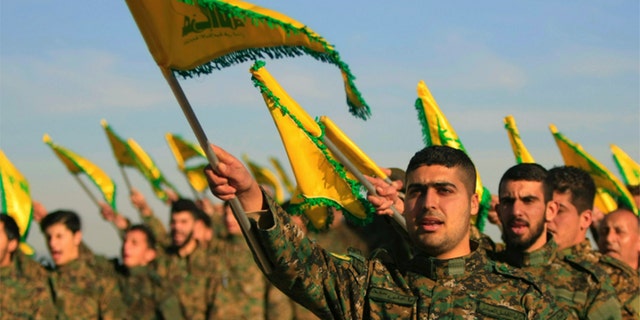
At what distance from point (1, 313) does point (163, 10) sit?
8018 millimetres

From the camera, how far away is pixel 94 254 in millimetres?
13406

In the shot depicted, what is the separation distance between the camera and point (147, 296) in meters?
12.9

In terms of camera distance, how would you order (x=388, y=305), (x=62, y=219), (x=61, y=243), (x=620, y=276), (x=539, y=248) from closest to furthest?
(x=388, y=305) < (x=539, y=248) < (x=620, y=276) < (x=62, y=219) < (x=61, y=243)

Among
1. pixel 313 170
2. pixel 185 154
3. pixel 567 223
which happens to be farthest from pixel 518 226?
pixel 185 154

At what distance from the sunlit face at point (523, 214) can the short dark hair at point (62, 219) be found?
5993mm

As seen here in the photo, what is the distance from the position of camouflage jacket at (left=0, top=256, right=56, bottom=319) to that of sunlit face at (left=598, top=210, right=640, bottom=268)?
547 centimetres

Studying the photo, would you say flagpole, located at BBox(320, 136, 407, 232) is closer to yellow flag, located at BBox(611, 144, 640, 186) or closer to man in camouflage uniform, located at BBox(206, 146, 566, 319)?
man in camouflage uniform, located at BBox(206, 146, 566, 319)

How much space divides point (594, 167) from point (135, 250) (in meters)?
5.08

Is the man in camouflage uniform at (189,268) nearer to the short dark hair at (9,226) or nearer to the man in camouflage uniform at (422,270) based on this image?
the short dark hair at (9,226)

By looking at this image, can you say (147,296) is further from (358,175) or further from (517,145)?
(358,175)

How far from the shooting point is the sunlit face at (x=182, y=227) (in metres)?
12.9

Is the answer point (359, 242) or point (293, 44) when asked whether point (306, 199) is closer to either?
point (293, 44)

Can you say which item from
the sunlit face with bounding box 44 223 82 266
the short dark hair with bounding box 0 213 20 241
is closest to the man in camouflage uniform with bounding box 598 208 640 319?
the sunlit face with bounding box 44 223 82 266

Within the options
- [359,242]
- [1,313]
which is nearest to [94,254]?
[1,313]
